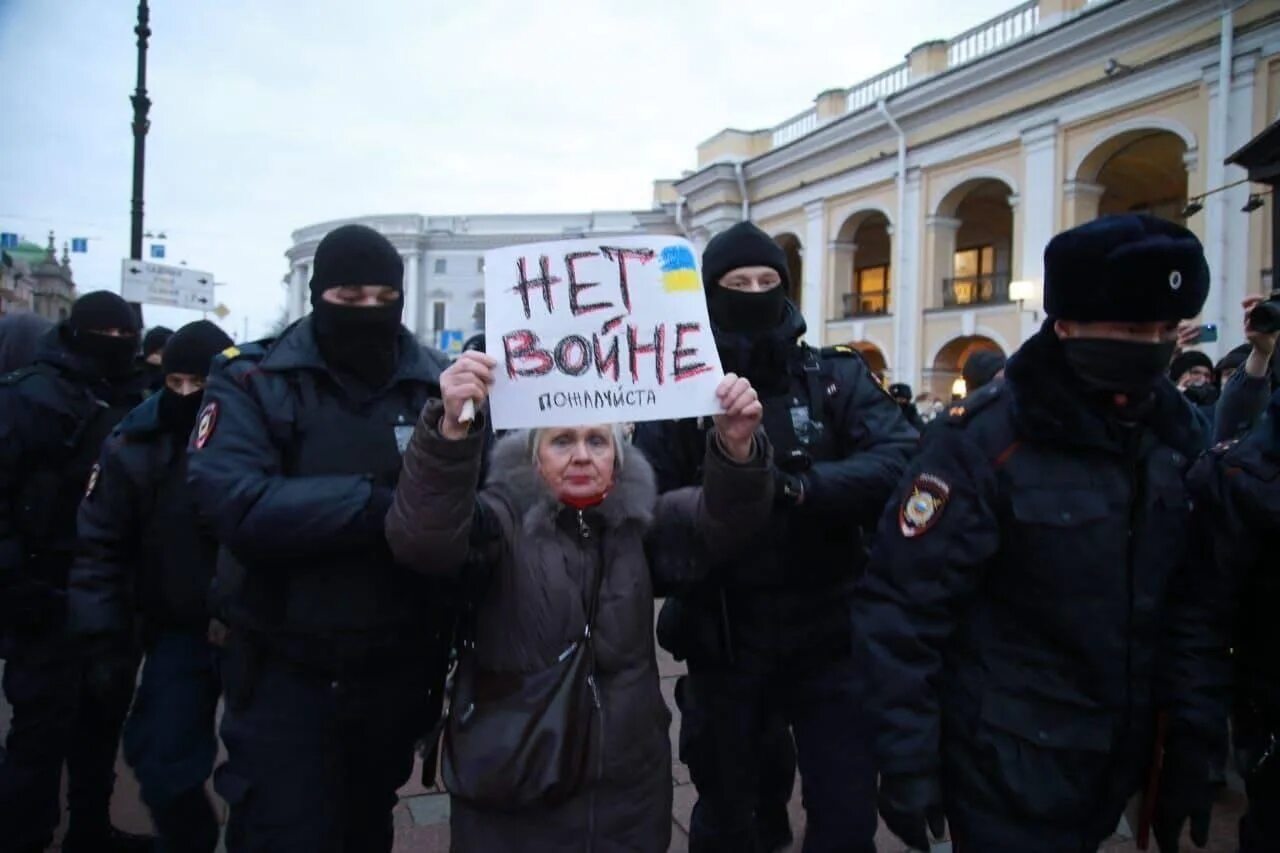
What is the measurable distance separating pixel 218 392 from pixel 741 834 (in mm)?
2048

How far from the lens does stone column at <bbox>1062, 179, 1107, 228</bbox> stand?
18.2 m

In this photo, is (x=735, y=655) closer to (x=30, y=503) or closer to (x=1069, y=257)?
(x=1069, y=257)

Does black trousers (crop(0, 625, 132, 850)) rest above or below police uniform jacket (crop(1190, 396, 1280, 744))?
below

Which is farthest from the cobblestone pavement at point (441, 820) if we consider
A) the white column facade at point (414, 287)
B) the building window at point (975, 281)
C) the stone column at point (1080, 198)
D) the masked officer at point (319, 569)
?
the white column facade at point (414, 287)

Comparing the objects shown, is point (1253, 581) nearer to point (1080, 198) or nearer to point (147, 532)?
point (147, 532)

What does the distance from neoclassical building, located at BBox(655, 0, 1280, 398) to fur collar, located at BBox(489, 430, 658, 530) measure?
521 inches

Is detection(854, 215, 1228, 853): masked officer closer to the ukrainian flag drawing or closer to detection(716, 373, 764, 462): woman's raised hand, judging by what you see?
detection(716, 373, 764, 462): woman's raised hand

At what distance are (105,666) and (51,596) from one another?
46 centimetres

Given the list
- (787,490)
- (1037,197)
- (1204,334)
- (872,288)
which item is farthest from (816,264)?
(787,490)

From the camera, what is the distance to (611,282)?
2260mm

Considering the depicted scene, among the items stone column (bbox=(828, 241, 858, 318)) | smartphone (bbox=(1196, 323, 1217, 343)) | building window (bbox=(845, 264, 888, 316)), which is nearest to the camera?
smartphone (bbox=(1196, 323, 1217, 343))

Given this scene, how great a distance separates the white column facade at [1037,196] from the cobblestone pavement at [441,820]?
53.8 ft

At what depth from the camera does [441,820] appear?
3.73 m

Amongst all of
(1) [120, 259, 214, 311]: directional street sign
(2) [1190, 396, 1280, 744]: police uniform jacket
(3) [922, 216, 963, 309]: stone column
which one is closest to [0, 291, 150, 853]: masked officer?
(2) [1190, 396, 1280, 744]: police uniform jacket
